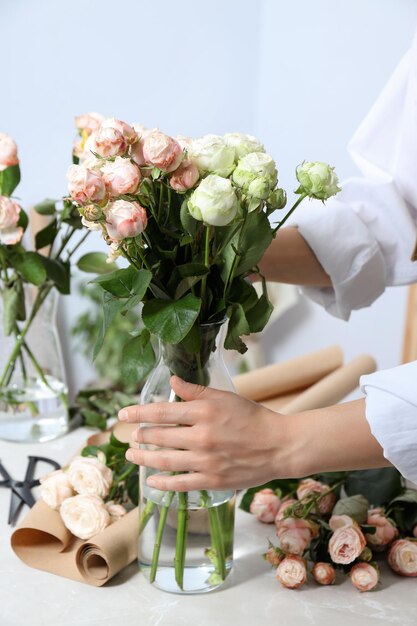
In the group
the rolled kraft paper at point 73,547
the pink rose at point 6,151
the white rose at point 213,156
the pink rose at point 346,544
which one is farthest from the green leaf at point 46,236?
the pink rose at point 346,544

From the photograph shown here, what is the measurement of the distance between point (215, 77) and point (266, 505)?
248 centimetres

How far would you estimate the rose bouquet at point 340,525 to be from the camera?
0.99 metres

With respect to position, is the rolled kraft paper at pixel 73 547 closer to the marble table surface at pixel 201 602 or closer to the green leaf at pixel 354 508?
the marble table surface at pixel 201 602

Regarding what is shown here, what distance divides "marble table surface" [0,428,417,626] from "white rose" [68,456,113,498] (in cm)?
12

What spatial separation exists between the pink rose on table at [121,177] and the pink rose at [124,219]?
0.04 feet

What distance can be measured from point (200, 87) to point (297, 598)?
8.49 ft

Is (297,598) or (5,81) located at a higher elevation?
(5,81)

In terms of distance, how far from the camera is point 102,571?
1007 millimetres

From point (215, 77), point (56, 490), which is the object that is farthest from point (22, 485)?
point (215, 77)

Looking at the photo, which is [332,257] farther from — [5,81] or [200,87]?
[200,87]

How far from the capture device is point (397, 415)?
85 cm

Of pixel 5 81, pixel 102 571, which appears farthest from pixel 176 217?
pixel 5 81

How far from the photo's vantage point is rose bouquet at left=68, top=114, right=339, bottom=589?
0.80 m

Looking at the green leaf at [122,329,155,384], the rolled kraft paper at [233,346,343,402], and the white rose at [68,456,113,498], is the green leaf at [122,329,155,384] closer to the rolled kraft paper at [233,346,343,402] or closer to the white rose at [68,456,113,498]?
the white rose at [68,456,113,498]
